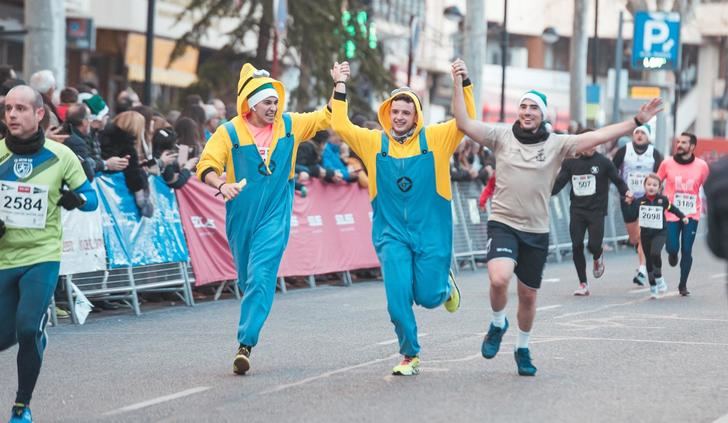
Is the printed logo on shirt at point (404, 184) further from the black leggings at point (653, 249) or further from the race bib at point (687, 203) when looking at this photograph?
the race bib at point (687, 203)

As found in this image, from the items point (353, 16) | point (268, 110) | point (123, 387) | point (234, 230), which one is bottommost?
point (123, 387)

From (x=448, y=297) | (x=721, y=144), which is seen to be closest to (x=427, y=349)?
(x=448, y=297)

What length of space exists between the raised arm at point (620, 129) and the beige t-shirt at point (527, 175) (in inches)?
3.6

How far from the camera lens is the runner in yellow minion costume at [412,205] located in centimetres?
1041

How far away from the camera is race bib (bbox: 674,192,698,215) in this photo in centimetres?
1828

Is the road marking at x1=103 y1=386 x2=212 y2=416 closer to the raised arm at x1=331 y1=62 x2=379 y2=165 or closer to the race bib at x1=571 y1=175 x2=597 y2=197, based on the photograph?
the raised arm at x1=331 y1=62 x2=379 y2=165

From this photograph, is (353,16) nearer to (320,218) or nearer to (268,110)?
(320,218)

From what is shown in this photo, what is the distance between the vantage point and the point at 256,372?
1059 cm

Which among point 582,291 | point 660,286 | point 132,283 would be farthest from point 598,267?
point 132,283

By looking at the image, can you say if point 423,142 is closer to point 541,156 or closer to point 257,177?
point 541,156

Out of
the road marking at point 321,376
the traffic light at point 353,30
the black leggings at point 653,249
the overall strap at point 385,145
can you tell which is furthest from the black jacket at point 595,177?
the traffic light at point 353,30

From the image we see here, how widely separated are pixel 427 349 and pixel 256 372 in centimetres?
179

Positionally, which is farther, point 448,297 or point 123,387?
point 448,297

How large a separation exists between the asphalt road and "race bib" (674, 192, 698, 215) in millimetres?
2162
